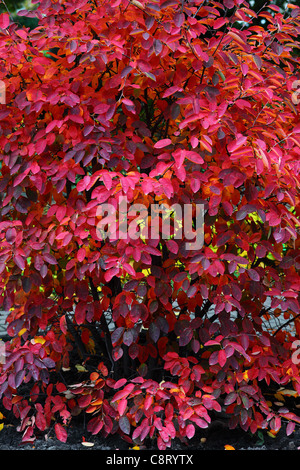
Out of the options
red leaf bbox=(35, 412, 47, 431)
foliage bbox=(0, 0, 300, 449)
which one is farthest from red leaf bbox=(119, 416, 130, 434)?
red leaf bbox=(35, 412, 47, 431)

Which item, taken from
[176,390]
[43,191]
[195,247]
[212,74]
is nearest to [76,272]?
[43,191]

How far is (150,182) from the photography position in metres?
1.75

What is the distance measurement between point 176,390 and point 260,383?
2.93 feet

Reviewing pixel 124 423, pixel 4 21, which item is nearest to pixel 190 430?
pixel 124 423

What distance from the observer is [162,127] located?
7.72ft

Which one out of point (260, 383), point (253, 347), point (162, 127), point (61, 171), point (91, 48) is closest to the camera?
point (91, 48)

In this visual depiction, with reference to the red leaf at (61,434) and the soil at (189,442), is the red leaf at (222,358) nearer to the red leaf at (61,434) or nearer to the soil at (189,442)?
the soil at (189,442)

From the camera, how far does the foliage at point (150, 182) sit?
1.81 meters

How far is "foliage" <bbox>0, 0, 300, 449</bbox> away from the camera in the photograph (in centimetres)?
181

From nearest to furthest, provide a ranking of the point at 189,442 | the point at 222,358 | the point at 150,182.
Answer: the point at 150,182
the point at 222,358
the point at 189,442

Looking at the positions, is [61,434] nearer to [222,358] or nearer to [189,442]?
[189,442]

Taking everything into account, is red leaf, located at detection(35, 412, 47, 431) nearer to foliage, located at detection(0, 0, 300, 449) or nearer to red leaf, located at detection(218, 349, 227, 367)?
foliage, located at detection(0, 0, 300, 449)
